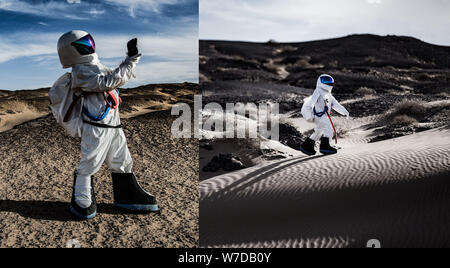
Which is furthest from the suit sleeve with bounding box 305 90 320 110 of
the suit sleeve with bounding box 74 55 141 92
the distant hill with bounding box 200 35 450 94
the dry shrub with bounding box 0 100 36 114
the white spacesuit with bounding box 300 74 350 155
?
the distant hill with bounding box 200 35 450 94

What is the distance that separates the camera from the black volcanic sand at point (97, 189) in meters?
4.56

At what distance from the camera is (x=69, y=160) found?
7555 mm

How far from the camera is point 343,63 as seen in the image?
3197 cm

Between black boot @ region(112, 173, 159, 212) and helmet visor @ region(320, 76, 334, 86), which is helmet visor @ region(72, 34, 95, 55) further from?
helmet visor @ region(320, 76, 334, 86)

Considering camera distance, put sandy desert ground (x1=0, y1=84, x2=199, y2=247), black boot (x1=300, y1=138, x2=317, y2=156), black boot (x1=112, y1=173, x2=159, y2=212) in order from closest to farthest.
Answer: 1. sandy desert ground (x1=0, y1=84, x2=199, y2=247)
2. black boot (x1=112, y1=173, x2=159, y2=212)
3. black boot (x1=300, y1=138, x2=317, y2=156)

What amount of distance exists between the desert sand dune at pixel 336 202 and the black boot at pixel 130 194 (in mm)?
744

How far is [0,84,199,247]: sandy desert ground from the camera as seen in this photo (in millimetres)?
4562

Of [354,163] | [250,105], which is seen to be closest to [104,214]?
[354,163]

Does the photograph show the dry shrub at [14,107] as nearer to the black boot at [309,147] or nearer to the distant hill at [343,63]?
the black boot at [309,147]

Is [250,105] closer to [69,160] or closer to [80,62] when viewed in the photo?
[69,160]

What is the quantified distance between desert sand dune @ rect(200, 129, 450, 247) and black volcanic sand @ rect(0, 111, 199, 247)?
1.22ft

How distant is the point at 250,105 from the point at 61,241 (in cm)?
1079

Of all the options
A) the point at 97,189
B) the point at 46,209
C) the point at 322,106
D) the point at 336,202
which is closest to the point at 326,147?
the point at 322,106

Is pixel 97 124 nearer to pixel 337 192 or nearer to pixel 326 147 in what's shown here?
pixel 337 192
